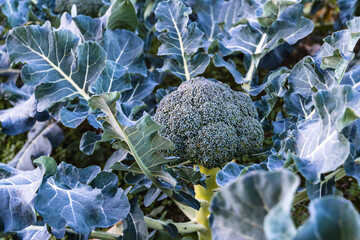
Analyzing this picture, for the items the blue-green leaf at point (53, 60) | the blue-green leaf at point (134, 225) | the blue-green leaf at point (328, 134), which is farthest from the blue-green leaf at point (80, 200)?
the blue-green leaf at point (328, 134)

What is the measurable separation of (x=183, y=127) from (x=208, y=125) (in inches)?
2.3

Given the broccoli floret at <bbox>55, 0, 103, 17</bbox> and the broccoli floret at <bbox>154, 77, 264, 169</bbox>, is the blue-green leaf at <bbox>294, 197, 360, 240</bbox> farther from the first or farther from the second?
the broccoli floret at <bbox>55, 0, 103, 17</bbox>

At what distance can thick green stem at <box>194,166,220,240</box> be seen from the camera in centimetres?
95

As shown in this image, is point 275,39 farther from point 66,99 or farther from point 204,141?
point 66,99

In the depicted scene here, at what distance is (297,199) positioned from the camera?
890mm

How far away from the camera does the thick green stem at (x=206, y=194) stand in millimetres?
950

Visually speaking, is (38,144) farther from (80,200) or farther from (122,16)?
(80,200)

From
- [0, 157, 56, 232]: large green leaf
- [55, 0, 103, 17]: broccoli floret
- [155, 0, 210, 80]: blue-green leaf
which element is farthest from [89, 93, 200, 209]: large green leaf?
[55, 0, 103, 17]: broccoli floret

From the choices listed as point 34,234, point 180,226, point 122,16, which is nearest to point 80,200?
point 34,234

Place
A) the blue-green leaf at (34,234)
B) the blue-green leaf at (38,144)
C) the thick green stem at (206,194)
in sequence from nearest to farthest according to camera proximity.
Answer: the blue-green leaf at (34,234)
the thick green stem at (206,194)
the blue-green leaf at (38,144)

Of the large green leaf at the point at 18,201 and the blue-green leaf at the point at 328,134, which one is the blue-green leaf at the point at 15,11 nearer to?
the large green leaf at the point at 18,201

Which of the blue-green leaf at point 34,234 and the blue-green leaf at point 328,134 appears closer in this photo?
the blue-green leaf at point 328,134

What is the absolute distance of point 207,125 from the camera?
2.90 feet

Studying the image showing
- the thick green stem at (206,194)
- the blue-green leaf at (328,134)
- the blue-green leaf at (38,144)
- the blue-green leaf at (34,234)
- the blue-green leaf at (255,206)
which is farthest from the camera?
the blue-green leaf at (38,144)
